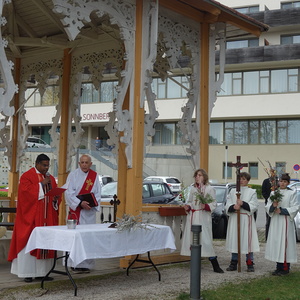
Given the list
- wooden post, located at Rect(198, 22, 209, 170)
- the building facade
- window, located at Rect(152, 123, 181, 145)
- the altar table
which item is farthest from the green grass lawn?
window, located at Rect(152, 123, 181, 145)

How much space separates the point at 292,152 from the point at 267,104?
14.0ft

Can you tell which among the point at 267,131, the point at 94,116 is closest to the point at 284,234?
the point at 94,116

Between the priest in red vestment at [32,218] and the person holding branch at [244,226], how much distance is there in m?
3.33

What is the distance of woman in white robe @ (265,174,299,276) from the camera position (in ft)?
34.0

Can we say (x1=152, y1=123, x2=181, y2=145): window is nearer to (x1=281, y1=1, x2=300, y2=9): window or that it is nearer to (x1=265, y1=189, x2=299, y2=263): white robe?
(x1=281, y1=1, x2=300, y2=9): window

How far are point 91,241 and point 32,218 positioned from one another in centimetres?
136

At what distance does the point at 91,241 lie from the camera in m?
8.10

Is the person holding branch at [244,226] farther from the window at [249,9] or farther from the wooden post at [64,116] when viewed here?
the window at [249,9]

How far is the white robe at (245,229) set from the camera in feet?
34.7

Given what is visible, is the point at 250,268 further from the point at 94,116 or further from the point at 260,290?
the point at 94,116

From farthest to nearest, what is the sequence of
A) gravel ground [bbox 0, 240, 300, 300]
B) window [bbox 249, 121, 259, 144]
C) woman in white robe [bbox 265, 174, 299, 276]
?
window [bbox 249, 121, 259, 144] → woman in white robe [bbox 265, 174, 299, 276] → gravel ground [bbox 0, 240, 300, 300]

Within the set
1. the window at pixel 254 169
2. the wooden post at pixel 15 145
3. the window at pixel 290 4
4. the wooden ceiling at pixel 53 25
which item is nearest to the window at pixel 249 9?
the window at pixel 290 4

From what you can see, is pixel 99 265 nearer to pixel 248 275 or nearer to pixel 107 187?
pixel 248 275

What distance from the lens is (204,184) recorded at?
1045 centimetres
